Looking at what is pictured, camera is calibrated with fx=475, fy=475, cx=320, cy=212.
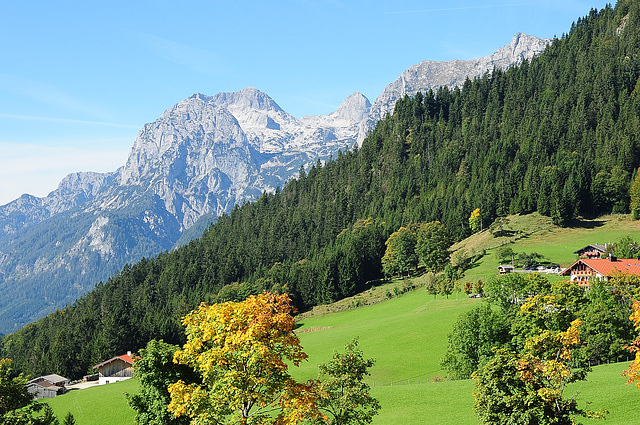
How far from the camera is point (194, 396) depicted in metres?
20.9

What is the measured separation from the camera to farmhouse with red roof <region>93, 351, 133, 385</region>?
368ft

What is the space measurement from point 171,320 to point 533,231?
114m

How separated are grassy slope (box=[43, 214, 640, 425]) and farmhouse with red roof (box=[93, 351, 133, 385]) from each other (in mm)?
14287

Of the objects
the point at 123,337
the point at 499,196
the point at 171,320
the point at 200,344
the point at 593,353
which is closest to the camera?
the point at 200,344

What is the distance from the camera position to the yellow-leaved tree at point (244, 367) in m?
20.8

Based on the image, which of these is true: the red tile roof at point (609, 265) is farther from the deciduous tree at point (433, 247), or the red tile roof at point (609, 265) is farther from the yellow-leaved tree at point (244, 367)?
the yellow-leaved tree at point (244, 367)

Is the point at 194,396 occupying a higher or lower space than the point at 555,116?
lower

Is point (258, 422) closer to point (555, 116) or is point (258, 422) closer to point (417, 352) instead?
point (417, 352)

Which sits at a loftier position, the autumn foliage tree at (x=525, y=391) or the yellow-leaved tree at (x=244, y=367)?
the yellow-leaved tree at (x=244, y=367)

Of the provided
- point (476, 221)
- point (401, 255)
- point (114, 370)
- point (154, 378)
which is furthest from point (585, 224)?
point (154, 378)

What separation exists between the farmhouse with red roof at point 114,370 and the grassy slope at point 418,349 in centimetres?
1429

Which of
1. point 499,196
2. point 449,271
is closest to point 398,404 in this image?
point 449,271

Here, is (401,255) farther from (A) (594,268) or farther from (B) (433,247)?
(A) (594,268)

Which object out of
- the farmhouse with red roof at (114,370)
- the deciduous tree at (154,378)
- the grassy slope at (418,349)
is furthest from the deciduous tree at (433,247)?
the deciduous tree at (154,378)
